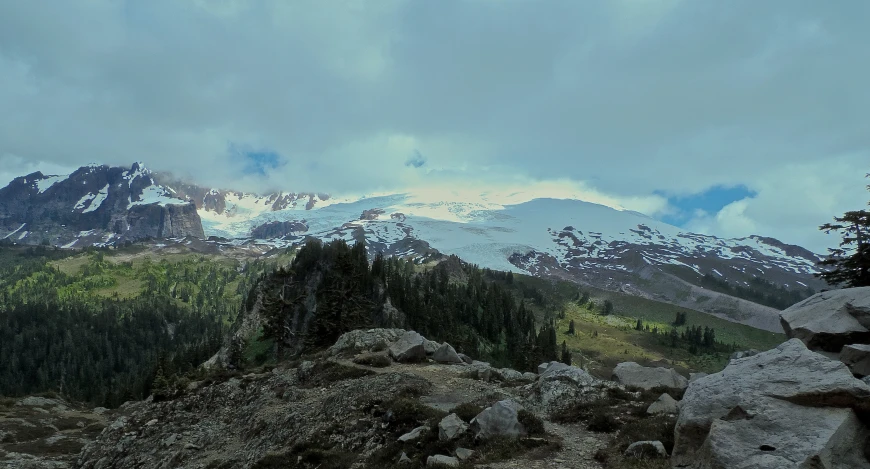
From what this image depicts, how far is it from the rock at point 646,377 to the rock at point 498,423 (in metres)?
12.0

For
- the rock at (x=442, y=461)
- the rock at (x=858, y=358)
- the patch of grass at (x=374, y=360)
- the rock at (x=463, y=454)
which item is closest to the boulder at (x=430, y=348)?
the patch of grass at (x=374, y=360)

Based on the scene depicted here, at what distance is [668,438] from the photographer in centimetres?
1720

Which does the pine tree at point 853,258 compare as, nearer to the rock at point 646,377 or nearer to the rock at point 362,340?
the rock at point 646,377

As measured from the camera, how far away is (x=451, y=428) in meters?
21.0

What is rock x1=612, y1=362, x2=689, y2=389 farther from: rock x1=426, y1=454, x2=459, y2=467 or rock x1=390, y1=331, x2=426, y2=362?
rock x1=390, y1=331, x2=426, y2=362

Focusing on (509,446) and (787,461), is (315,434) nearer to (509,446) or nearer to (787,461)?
(509,446)

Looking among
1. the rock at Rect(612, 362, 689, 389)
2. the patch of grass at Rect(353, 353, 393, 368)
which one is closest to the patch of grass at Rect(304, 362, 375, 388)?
the patch of grass at Rect(353, 353, 393, 368)

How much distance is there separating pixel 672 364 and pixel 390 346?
181 m

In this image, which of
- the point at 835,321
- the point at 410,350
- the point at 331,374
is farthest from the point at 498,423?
the point at 410,350

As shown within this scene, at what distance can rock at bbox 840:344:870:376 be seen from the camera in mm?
17956

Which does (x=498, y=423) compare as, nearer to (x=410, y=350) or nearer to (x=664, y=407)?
(x=664, y=407)

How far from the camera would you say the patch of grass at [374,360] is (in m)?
39.6

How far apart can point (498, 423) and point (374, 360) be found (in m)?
21.0

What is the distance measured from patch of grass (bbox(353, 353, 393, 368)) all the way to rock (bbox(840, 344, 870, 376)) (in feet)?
97.1
